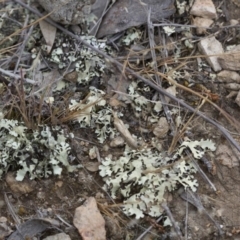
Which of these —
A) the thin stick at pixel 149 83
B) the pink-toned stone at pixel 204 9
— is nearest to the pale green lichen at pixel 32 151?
the thin stick at pixel 149 83

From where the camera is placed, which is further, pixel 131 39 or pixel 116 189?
pixel 131 39

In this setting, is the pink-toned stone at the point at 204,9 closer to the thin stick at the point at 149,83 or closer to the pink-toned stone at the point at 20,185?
the thin stick at the point at 149,83

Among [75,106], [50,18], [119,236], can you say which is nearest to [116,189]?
[119,236]


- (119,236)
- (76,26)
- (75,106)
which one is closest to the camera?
(119,236)

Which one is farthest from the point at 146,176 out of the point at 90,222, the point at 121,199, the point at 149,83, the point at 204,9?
the point at 204,9

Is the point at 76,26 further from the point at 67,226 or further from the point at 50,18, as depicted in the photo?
the point at 67,226
